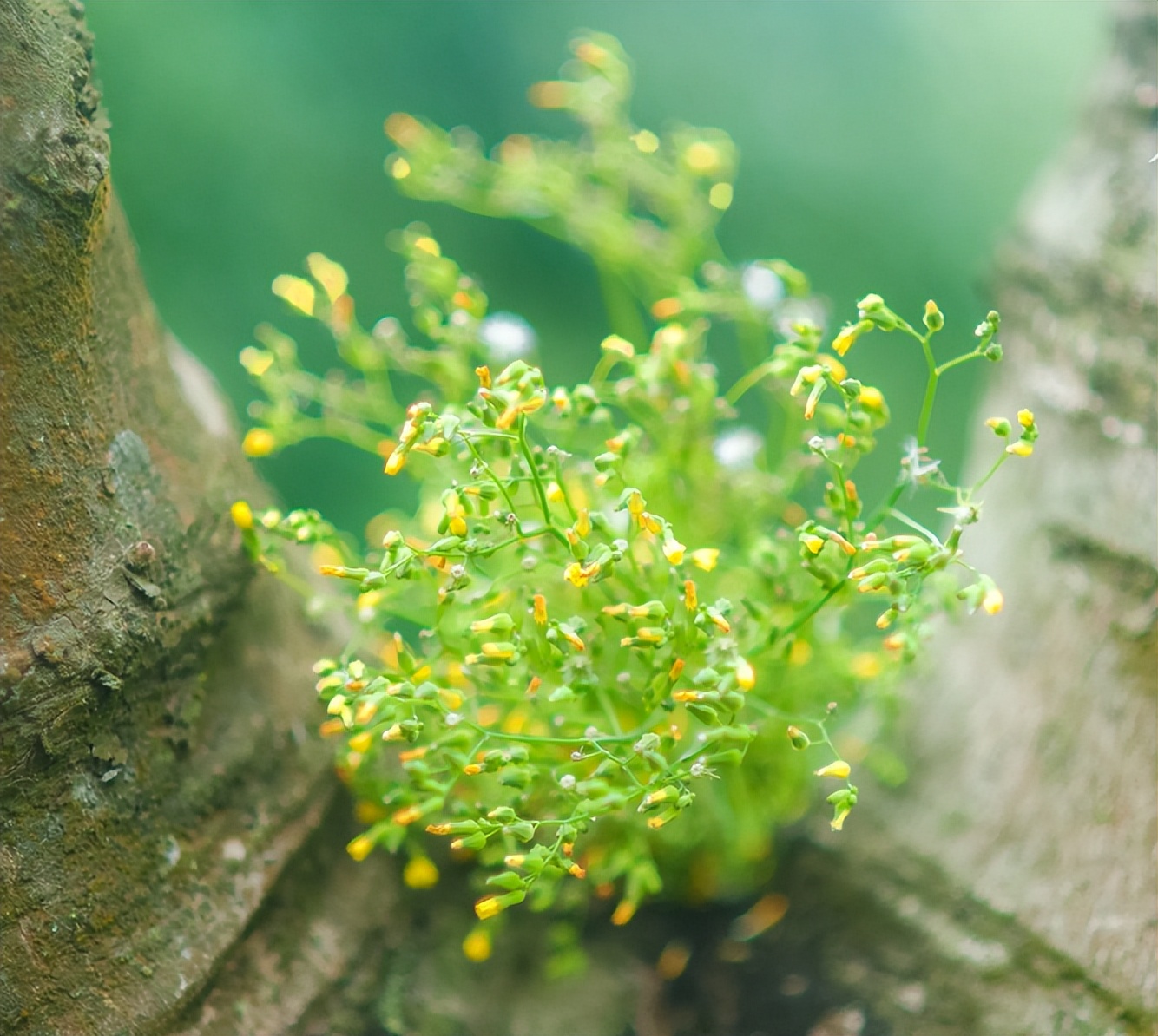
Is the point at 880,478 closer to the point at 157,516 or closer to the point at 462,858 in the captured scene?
the point at 462,858

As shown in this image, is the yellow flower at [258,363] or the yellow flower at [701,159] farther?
the yellow flower at [701,159]

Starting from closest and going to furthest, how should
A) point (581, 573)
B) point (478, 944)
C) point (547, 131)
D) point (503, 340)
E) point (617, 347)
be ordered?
point (581, 573) → point (617, 347) → point (478, 944) → point (503, 340) → point (547, 131)

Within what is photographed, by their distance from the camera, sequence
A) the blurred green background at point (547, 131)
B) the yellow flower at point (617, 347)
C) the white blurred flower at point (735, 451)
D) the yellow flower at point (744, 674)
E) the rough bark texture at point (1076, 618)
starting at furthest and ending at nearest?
the blurred green background at point (547, 131), the white blurred flower at point (735, 451), the rough bark texture at point (1076, 618), the yellow flower at point (617, 347), the yellow flower at point (744, 674)

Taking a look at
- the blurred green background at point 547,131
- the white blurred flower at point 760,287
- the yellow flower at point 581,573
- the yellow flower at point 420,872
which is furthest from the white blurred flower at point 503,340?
the blurred green background at point 547,131

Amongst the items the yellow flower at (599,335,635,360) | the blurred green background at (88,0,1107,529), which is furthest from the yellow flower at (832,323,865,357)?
the blurred green background at (88,0,1107,529)

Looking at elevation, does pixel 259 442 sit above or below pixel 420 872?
above

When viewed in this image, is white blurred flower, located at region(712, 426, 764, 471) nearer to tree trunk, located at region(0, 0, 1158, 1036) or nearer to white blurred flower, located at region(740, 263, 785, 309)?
white blurred flower, located at region(740, 263, 785, 309)

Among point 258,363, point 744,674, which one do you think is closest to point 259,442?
point 258,363

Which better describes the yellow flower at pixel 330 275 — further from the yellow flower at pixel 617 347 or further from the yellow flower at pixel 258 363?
the yellow flower at pixel 617 347

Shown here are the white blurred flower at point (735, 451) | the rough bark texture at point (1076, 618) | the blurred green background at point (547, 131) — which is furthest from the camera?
the blurred green background at point (547, 131)

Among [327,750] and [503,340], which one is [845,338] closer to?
[503,340]
